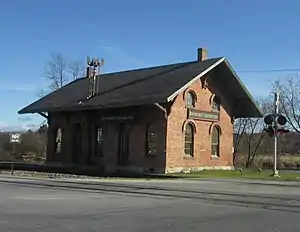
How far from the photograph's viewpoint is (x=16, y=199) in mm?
16422

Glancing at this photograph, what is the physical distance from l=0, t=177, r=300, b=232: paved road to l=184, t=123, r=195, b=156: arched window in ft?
52.1

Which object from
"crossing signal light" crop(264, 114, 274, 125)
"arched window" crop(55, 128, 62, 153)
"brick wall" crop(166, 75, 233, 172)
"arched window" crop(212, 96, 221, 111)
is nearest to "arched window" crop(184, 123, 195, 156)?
"brick wall" crop(166, 75, 233, 172)

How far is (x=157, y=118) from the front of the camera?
34406 millimetres

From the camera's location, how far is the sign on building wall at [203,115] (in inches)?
1405

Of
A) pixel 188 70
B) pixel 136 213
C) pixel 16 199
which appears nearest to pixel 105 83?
pixel 188 70

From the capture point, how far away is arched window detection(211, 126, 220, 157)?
38406 millimetres

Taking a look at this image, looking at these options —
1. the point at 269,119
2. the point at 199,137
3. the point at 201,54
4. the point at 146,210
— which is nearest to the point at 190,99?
the point at 199,137

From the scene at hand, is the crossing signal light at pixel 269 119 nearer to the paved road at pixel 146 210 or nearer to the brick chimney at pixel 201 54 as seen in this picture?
the brick chimney at pixel 201 54

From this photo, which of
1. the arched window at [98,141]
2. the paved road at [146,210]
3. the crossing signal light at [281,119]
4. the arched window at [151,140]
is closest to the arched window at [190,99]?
the arched window at [151,140]

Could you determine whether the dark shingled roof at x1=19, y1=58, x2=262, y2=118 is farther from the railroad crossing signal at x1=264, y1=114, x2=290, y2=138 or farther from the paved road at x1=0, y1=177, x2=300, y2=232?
the paved road at x1=0, y1=177, x2=300, y2=232

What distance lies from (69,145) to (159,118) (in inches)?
400

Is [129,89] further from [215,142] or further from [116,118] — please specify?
[215,142]

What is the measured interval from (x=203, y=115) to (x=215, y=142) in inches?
117

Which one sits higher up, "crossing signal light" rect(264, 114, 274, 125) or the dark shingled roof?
the dark shingled roof
